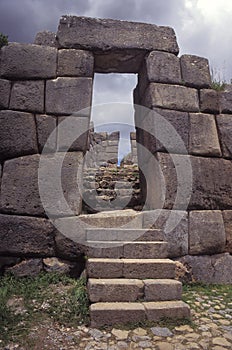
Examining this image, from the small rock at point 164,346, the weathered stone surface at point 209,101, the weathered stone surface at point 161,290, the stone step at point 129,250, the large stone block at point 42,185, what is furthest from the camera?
the weathered stone surface at point 209,101

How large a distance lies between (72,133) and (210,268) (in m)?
2.91

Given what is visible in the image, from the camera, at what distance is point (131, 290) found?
3.48 meters

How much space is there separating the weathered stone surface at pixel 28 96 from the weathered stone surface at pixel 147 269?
2.72 meters

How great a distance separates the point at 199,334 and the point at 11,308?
1.96 metres

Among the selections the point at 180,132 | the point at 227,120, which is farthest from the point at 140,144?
the point at 227,120

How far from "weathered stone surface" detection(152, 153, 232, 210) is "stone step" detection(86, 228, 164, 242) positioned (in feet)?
1.74

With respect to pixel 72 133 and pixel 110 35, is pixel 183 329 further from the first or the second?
pixel 110 35

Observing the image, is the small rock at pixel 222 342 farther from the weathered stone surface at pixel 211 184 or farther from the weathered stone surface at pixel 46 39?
the weathered stone surface at pixel 46 39

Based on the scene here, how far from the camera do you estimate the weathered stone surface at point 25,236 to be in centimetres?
436

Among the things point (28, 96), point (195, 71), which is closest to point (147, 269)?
point (28, 96)

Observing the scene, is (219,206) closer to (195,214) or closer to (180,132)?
(195,214)

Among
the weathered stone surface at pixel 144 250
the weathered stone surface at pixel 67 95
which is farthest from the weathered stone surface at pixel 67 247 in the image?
the weathered stone surface at pixel 67 95

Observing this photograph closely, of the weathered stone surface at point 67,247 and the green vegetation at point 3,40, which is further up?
the green vegetation at point 3,40

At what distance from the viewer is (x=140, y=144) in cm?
594
